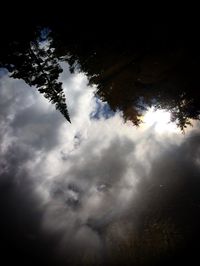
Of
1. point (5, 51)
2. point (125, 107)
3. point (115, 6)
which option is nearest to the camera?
point (115, 6)

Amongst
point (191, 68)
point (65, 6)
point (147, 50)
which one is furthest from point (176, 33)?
point (65, 6)

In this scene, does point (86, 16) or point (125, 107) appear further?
point (125, 107)

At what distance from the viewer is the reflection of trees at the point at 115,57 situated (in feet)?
14.5

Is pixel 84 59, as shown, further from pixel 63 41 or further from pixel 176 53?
pixel 176 53

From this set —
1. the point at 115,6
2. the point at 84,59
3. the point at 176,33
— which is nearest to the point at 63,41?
the point at 84,59

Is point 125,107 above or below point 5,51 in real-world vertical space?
above

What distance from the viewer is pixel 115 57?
16.0ft

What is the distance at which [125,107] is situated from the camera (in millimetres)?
6652

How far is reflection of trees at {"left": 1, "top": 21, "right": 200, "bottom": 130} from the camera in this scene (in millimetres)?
4418

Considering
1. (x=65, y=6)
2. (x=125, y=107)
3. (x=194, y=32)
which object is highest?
(x=125, y=107)

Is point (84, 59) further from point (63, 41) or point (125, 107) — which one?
point (125, 107)

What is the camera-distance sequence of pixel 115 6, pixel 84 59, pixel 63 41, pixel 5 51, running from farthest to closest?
pixel 84 59 < pixel 63 41 < pixel 5 51 < pixel 115 6

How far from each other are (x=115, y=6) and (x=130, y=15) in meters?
0.29

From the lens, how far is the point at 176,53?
15.0ft
